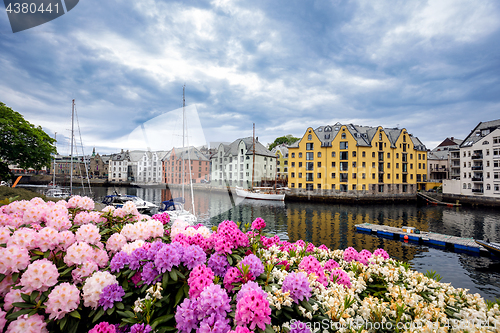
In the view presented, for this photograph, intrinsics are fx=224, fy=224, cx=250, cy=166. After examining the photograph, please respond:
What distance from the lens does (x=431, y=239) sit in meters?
21.8

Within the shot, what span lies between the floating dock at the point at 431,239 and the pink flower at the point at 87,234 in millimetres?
27115

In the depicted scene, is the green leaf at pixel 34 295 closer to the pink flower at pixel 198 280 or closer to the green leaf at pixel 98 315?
the green leaf at pixel 98 315

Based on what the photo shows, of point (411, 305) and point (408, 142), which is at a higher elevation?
point (408, 142)

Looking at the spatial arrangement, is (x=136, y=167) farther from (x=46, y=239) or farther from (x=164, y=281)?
(x=164, y=281)

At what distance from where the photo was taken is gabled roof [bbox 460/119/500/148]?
179 ft

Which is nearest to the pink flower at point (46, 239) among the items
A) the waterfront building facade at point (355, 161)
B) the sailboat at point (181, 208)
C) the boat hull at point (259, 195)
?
the sailboat at point (181, 208)

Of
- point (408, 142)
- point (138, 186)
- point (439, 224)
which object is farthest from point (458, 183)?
point (138, 186)

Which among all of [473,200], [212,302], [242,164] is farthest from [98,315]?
[242,164]

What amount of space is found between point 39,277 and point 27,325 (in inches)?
18.1

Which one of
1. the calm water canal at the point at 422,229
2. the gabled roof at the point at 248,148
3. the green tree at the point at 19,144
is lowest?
the calm water canal at the point at 422,229

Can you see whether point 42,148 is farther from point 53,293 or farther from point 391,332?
point 391,332

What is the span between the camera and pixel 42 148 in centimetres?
2367

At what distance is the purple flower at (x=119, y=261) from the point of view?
2.98 m

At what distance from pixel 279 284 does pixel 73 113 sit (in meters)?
43.8
